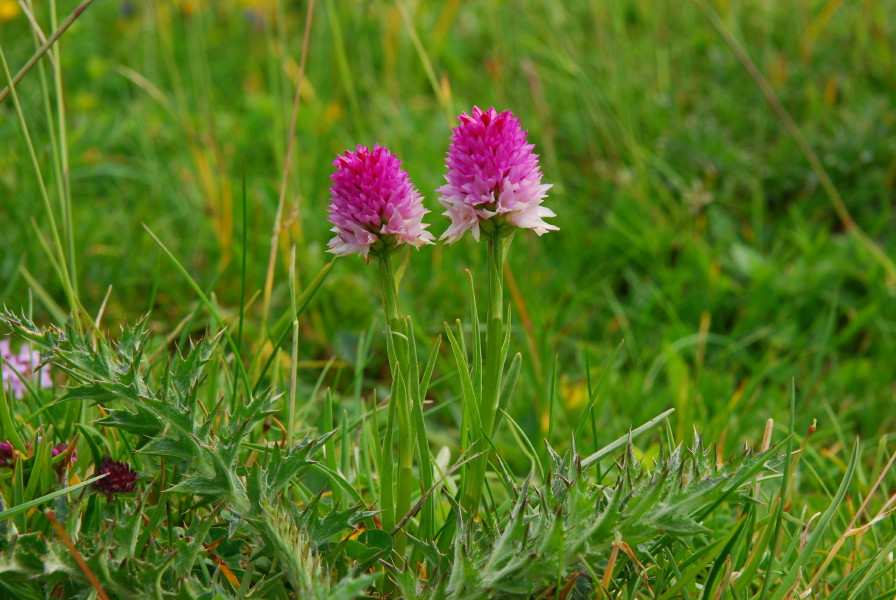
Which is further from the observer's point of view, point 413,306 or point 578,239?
point 578,239

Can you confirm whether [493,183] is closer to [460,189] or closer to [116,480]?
[460,189]

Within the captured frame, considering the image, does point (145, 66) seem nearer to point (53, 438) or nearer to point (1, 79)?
point (1, 79)

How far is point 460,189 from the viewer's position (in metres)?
1.12

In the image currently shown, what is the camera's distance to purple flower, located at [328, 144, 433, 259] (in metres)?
1.11

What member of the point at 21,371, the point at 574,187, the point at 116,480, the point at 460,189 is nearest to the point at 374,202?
the point at 460,189

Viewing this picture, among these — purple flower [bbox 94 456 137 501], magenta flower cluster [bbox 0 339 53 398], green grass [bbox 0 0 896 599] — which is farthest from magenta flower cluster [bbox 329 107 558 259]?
magenta flower cluster [bbox 0 339 53 398]

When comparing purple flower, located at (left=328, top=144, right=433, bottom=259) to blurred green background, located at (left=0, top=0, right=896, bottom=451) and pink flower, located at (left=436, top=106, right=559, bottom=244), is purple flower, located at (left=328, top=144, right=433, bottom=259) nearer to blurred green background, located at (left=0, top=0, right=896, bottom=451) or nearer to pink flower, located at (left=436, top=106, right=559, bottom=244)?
pink flower, located at (left=436, top=106, right=559, bottom=244)

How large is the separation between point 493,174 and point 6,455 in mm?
842

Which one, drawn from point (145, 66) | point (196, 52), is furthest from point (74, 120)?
point (196, 52)

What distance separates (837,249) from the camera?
2.75 metres

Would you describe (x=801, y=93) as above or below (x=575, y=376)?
above

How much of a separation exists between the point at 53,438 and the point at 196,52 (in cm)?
147

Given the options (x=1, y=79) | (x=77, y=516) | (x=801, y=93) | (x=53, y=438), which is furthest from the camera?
(x=801, y=93)

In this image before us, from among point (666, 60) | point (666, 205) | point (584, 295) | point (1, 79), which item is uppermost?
point (666, 60)
